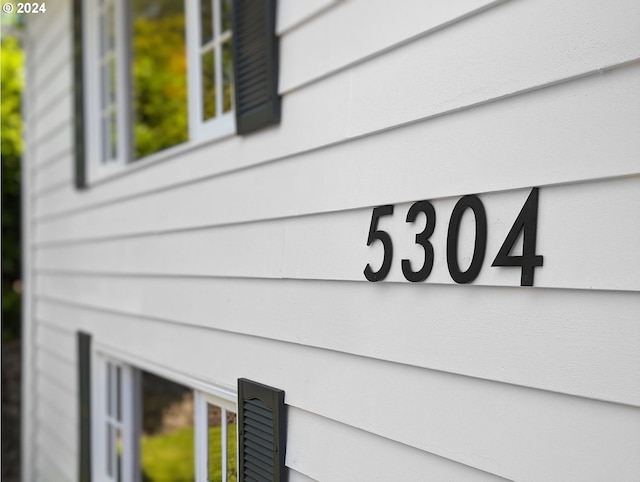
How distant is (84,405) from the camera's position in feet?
15.2

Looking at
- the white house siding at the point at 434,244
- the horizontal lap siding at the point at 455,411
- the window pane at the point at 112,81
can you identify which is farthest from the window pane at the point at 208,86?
the window pane at the point at 112,81

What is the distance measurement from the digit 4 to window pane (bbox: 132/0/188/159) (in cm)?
771

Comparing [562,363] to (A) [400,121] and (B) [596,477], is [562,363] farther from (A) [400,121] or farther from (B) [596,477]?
(A) [400,121]

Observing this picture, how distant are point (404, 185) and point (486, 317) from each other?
0.44 metres

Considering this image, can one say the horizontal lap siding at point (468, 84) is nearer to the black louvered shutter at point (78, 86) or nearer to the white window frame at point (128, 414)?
the white window frame at point (128, 414)

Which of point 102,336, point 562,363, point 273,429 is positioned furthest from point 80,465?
point 562,363

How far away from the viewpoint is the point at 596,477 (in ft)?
4.56

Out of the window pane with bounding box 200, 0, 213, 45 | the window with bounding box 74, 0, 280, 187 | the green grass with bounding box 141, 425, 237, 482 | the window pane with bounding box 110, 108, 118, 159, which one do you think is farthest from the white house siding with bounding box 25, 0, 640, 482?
the green grass with bounding box 141, 425, 237, 482

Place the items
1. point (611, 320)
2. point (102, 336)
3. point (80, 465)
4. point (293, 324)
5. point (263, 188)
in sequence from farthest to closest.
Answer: point (80, 465), point (102, 336), point (263, 188), point (293, 324), point (611, 320)

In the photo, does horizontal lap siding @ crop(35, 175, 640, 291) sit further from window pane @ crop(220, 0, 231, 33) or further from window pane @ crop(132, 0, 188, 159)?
window pane @ crop(132, 0, 188, 159)

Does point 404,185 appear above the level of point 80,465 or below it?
above

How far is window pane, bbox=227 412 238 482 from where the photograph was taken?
2.92 metres

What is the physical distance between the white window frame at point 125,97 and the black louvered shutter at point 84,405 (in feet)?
3.50

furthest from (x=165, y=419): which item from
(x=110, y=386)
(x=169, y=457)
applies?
(x=110, y=386)
